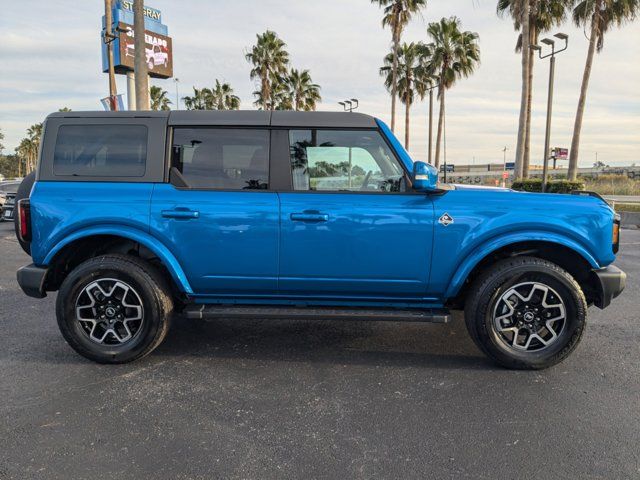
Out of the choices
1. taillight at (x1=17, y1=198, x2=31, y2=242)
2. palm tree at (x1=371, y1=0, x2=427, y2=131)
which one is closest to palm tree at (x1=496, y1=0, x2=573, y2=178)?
palm tree at (x1=371, y1=0, x2=427, y2=131)

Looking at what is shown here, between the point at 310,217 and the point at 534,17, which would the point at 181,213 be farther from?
the point at 534,17

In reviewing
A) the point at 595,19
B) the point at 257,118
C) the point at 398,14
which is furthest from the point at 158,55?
the point at 257,118

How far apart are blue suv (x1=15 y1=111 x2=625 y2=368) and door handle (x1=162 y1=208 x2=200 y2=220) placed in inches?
0.4

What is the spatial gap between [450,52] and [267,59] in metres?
16.6

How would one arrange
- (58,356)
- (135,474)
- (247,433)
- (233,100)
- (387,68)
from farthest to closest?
1. (233,100)
2. (387,68)
3. (58,356)
4. (247,433)
5. (135,474)

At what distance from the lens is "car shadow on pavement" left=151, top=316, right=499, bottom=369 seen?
12.4 ft

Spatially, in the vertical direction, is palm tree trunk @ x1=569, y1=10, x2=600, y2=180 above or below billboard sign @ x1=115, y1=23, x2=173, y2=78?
below

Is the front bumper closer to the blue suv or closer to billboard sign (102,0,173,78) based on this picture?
the blue suv

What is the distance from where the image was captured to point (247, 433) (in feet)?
8.75

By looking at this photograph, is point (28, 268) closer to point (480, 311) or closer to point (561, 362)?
point (480, 311)

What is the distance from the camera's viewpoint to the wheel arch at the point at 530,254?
3465 mm

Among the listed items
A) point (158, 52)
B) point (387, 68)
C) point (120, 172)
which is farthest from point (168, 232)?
point (387, 68)

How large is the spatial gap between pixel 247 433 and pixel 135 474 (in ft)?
2.02

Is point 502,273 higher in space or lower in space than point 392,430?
higher
